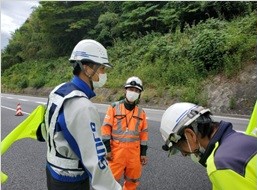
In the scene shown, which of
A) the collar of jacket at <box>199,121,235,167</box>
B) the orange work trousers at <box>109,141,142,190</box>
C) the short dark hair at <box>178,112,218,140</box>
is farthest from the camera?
the orange work trousers at <box>109,141,142,190</box>

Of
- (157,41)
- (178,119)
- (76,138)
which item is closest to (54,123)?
(76,138)

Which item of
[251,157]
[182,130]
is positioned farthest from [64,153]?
[251,157]

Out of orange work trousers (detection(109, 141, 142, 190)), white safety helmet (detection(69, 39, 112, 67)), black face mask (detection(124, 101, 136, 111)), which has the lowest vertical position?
orange work trousers (detection(109, 141, 142, 190))

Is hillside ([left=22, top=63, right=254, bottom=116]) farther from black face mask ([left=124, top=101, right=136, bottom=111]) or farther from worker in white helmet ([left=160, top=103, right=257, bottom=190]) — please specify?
worker in white helmet ([left=160, top=103, right=257, bottom=190])

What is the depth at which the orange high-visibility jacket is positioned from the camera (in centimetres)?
489

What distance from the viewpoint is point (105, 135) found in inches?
192

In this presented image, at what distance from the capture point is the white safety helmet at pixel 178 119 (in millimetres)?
2386

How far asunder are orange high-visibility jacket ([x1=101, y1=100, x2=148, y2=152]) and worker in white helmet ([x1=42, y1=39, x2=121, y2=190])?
1.85 m

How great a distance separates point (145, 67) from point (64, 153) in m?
17.3

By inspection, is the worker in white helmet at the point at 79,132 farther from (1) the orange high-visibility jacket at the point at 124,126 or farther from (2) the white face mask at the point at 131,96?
(2) the white face mask at the point at 131,96

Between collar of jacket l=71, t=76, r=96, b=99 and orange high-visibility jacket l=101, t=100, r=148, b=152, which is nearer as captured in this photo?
collar of jacket l=71, t=76, r=96, b=99

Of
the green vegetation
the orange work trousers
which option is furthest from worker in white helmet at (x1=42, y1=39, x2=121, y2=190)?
the green vegetation

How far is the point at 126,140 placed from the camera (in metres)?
4.87

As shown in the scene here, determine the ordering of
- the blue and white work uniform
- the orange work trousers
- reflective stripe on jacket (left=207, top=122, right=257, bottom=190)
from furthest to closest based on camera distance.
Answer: the orange work trousers → the blue and white work uniform → reflective stripe on jacket (left=207, top=122, right=257, bottom=190)
